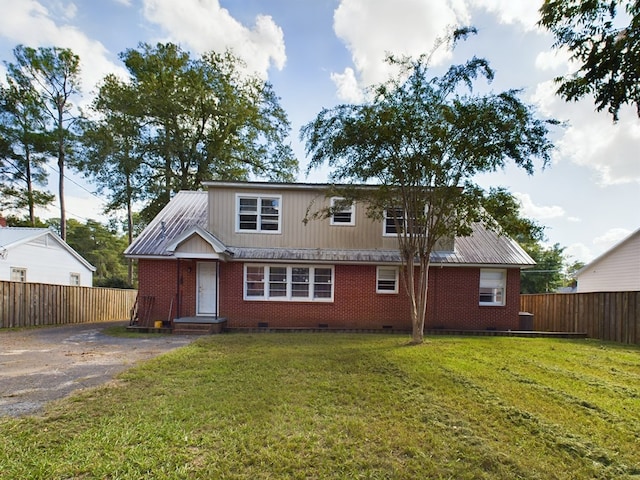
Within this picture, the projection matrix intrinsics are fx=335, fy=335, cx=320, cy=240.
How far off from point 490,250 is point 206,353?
11.6 m

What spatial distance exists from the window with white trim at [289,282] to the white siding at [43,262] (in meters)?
13.3

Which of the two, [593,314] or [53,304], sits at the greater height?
[593,314]

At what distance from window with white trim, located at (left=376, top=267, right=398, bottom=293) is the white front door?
6447mm

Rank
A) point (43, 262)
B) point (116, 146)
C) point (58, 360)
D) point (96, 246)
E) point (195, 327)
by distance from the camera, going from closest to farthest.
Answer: point (58, 360)
point (195, 327)
point (43, 262)
point (116, 146)
point (96, 246)

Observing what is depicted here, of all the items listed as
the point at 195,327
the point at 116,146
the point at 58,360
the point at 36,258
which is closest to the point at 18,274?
the point at 36,258

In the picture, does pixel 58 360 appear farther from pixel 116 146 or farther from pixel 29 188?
pixel 29 188

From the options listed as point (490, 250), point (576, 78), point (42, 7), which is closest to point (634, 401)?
point (576, 78)

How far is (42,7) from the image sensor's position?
11.5 m

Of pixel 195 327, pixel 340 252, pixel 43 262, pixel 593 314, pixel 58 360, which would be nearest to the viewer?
pixel 58 360

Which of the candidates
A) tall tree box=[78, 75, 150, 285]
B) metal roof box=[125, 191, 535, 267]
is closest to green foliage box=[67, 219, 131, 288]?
tall tree box=[78, 75, 150, 285]

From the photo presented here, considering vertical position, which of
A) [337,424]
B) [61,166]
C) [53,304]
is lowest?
[53,304]

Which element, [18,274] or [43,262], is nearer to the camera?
[18,274]

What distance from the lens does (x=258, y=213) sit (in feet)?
45.4

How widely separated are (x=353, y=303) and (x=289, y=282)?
8.77ft
